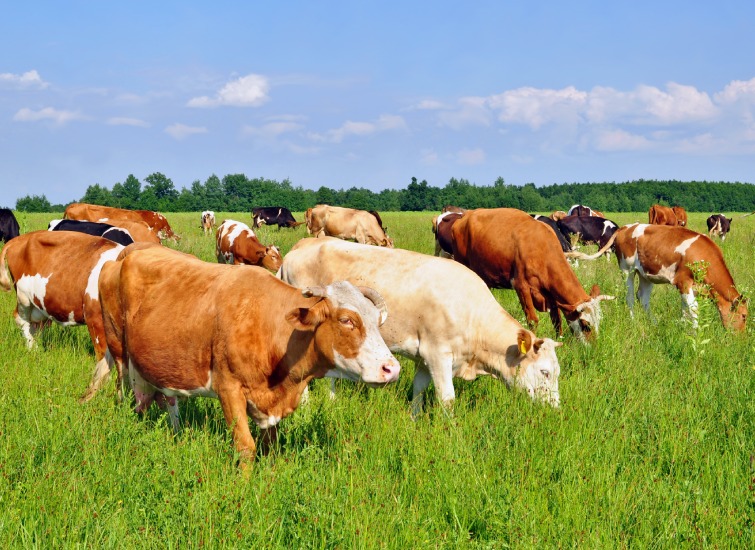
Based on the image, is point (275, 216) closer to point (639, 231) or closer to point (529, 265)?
point (639, 231)

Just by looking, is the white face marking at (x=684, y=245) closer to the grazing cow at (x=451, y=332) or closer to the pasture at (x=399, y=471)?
the pasture at (x=399, y=471)

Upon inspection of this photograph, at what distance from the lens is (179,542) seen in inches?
154

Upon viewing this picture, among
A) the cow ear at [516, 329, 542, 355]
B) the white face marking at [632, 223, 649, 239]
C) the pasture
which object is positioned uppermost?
the white face marking at [632, 223, 649, 239]

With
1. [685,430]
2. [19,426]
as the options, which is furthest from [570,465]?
[19,426]

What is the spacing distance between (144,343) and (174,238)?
2052 centimetres

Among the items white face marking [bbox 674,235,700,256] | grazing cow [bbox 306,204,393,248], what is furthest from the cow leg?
grazing cow [bbox 306,204,393,248]

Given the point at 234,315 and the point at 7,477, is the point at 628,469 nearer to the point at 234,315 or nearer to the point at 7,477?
the point at 234,315

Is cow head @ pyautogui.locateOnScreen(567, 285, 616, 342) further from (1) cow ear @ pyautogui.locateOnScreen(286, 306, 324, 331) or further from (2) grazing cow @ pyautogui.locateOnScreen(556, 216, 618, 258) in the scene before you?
(2) grazing cow @ pyautogui.locateOnScreen(556, 216, 618, 258)

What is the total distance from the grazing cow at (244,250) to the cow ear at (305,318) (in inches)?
504

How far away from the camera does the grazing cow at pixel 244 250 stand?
17.9m

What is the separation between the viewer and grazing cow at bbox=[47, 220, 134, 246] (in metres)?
12.9

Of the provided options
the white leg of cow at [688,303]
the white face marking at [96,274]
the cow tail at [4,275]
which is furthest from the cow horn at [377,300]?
the white leg of cow at [688,303]

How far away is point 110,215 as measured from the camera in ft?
77.5

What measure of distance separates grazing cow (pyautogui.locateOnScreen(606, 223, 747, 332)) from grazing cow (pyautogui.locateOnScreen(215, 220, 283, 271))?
28.4ft
